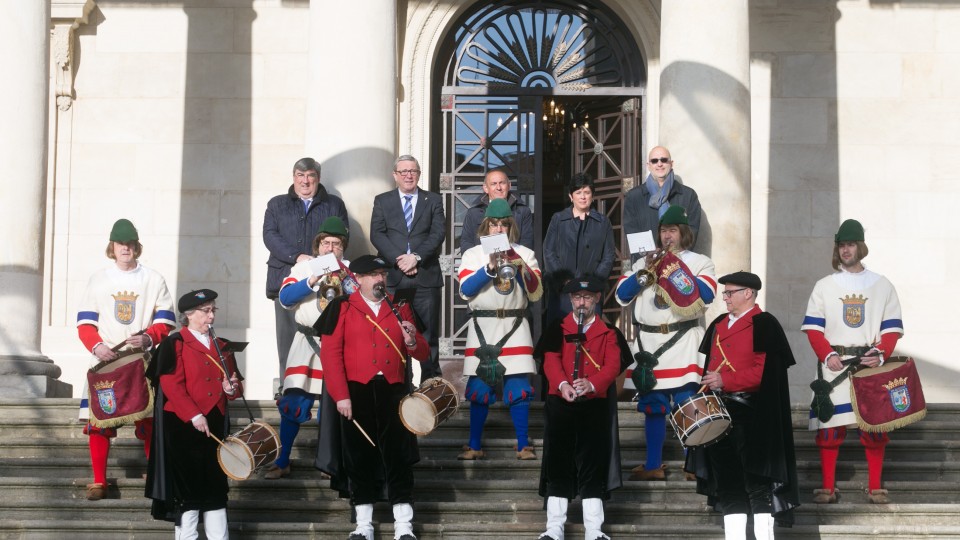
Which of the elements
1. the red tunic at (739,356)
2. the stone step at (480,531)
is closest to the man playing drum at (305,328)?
the stone step at (480,531)

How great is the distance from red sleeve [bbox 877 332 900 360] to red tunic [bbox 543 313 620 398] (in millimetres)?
2072

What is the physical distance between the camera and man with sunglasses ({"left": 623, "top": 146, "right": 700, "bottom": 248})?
38.5 feet

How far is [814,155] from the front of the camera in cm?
1564

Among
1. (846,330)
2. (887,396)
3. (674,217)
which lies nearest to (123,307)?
(674,217)

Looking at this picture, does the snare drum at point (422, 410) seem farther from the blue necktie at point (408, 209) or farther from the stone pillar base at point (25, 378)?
the stone pillar base at point (25, 378)

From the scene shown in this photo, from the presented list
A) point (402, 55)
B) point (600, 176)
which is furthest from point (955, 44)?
point (402, 55)

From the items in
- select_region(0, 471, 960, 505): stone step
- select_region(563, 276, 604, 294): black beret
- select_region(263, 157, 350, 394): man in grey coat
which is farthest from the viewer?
select_region(263, 157, 350, 394): man in grey coat

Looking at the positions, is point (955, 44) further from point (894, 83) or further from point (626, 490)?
point (626, 490)

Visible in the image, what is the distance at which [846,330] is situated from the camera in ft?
35.9

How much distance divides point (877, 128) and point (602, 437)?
708cm

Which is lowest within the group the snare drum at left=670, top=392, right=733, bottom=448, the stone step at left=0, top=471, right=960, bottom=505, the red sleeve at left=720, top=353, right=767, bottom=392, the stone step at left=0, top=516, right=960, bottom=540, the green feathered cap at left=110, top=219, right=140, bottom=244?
the stone step at left=0, top=516, right=960, bottom=540

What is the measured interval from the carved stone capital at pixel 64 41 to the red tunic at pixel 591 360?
765 cm

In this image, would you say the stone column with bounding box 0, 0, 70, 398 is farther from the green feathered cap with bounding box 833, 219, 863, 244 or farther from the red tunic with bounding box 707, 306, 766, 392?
the green feathered cap with bounding box 833, 219, 863, 244

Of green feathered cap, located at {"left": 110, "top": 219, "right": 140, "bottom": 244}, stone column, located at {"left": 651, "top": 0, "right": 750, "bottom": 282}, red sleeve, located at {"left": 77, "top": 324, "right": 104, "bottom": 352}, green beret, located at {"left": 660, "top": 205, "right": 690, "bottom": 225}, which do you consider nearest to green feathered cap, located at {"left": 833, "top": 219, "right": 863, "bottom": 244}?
green beret, located at {"left": 660, "top": 205, "right": 690, "bottom": 225}
